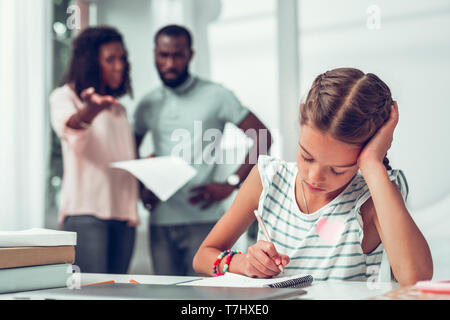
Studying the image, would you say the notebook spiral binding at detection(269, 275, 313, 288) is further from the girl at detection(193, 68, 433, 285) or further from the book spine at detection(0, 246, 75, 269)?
the book spine at detection(0, 246, 75, 269)

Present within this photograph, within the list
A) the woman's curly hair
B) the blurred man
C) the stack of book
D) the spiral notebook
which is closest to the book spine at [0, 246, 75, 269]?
the stack of book

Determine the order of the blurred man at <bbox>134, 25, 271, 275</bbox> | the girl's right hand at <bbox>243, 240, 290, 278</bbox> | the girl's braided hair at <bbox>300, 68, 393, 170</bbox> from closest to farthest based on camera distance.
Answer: the girl's right hand at <bbox>243, 240, 290, 278</bbox> < the girl's braided hair at <bbox>300, 68, 393, 170</bbox> < the blurred man at <bbox>134, 25, 271, 275</bbox>

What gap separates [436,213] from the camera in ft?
6.21

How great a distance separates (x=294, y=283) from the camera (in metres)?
0.78

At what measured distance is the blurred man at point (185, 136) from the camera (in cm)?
211

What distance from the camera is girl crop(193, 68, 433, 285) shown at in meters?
0.95

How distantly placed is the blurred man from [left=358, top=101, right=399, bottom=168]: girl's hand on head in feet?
3.56

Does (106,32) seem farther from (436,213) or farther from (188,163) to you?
(436,213)

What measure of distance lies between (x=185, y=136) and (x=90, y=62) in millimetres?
528

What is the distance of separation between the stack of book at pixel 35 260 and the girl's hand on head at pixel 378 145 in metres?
0.53

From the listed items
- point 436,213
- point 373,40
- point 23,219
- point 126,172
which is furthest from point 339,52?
point 23,219

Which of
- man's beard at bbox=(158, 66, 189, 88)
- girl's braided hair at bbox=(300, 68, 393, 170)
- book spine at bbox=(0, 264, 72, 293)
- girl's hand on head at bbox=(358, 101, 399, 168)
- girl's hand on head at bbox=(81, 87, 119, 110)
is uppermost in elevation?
man's beard at bbox=(158, 66, 189, 88)

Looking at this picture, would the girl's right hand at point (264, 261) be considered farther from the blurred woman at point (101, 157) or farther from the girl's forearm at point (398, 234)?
the blurred woman at point (101, 157)

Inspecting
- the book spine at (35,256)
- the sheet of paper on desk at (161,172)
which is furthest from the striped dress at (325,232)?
the sheet of paper on desk at (161,172)
